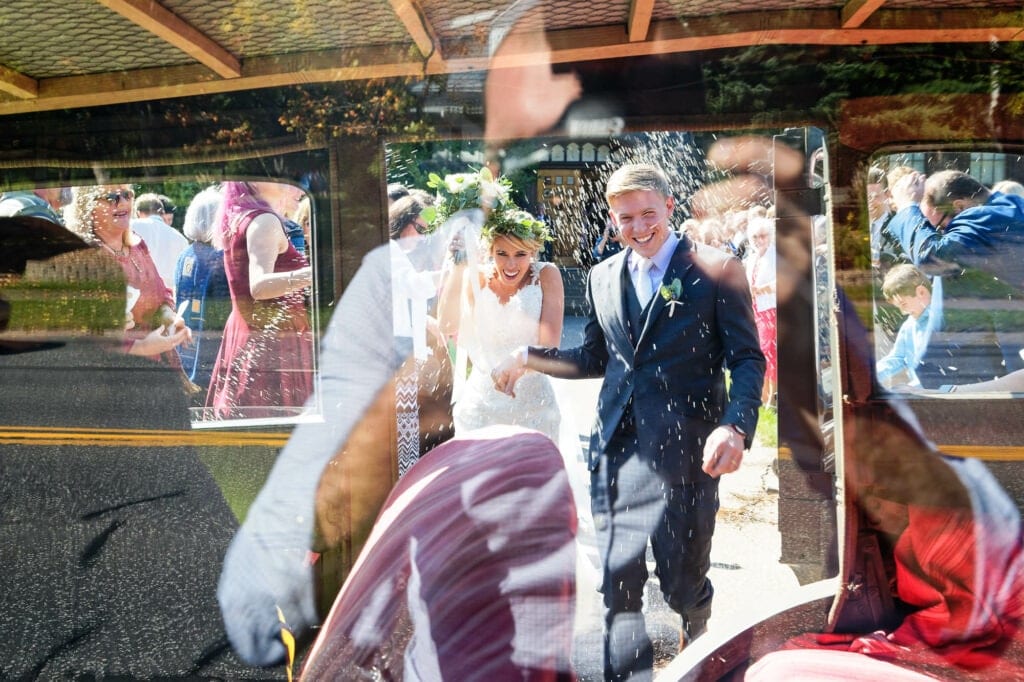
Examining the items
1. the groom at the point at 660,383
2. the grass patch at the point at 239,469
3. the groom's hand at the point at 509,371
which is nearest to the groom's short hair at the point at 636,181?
the groom at the point at 660,383

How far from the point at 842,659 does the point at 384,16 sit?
1.32 metres

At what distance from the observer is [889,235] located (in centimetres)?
116

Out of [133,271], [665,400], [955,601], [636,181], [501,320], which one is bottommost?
[955,601]

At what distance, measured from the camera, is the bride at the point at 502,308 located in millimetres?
1156

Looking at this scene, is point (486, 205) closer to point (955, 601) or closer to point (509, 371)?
point (509, 371)

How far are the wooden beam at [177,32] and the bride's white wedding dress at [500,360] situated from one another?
590 millimetres

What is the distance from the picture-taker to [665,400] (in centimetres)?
118

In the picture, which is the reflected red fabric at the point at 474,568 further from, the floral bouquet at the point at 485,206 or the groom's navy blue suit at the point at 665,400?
the floral bouquet at the point at 485,206

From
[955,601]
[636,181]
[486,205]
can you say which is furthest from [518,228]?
[955,601]

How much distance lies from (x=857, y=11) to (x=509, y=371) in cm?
76

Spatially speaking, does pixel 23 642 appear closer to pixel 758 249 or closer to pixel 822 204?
pixel 758 249

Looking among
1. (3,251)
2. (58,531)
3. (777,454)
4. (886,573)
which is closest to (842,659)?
(886,573)

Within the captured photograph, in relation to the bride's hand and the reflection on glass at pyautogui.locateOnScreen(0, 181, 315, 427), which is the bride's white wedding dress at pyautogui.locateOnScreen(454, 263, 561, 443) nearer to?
the bride's hand

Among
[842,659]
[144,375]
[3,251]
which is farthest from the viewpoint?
[3,251]
